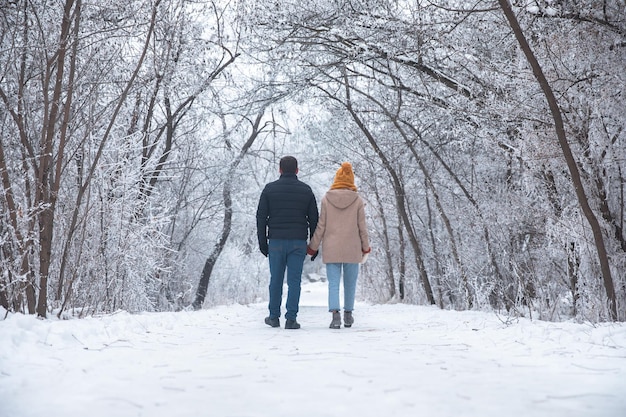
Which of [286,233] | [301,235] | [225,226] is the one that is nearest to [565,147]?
[301,235]

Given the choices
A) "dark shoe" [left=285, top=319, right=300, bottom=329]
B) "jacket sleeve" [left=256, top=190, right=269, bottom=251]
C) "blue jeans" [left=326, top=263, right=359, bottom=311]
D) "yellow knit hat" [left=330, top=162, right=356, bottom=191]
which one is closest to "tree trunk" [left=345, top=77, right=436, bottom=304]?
"yellow knit hat" [left=330, top=162, right=356, bottom=191]

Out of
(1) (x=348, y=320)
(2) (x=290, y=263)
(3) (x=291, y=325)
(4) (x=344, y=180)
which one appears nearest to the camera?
(3) (x=291, y=325)

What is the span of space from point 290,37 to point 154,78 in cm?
362

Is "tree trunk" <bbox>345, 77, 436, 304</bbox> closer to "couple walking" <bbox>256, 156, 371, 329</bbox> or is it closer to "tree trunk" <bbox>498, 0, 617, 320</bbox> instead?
"couple walking" <bbox>256, 156, 371, 329</bbox>

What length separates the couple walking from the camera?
23.0 ft

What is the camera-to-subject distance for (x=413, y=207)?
1691 cm

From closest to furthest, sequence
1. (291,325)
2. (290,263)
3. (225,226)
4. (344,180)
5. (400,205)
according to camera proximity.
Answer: (291,325)
(290,263)
(344,180)
(400,205)
(225,226)

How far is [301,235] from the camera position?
7066 mm

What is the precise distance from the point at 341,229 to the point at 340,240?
0.48 ft

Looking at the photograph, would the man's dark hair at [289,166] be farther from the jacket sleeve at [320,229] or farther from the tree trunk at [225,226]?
the tree trunk at [225,226]

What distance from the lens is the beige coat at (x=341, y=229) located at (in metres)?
7.04

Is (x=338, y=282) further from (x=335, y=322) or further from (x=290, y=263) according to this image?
(x=290, y=263)

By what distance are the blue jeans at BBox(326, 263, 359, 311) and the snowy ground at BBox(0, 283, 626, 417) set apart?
1305mm

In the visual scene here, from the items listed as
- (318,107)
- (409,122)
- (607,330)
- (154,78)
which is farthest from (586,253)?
(154,78)
